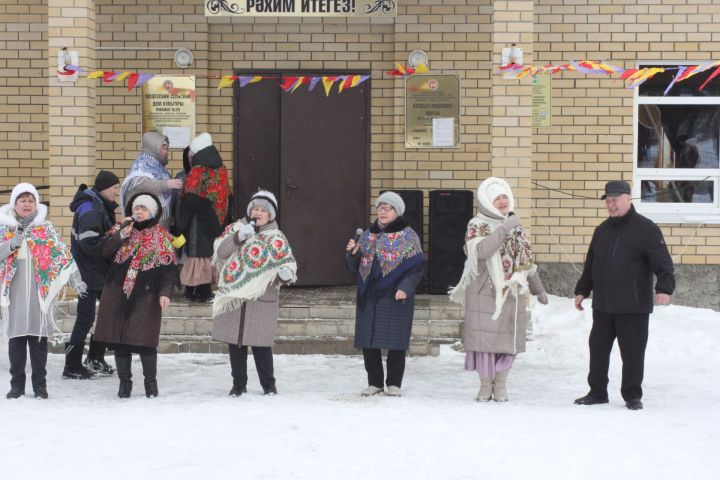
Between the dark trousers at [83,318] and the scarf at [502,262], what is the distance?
9.24ft

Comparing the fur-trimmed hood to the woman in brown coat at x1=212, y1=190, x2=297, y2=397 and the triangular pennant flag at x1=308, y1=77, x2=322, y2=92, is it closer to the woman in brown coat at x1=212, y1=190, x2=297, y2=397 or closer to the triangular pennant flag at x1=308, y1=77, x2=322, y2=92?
the woman in brown coat at x1=212, y1=190, x2=297, y2=397

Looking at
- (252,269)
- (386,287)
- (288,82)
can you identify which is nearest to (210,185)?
(288,82)

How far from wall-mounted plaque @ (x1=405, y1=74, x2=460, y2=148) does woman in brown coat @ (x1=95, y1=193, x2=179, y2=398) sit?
13.6 ft

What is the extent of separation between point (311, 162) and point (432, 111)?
1.31 m

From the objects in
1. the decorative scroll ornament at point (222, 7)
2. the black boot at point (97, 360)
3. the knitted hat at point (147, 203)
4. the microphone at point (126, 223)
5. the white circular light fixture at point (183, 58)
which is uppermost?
the decorative scroll ornament at point (222, 7)

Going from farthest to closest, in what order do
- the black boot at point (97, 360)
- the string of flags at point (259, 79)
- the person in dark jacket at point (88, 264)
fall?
the string of flags at point (259, 79)
the black boot at point (97, 360)
the person in dark jacket at point (88, 264)

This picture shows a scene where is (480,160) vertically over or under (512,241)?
over

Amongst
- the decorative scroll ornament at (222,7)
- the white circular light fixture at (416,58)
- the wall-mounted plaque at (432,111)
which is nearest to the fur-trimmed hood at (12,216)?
the decorative scroll ornament at (222,7)

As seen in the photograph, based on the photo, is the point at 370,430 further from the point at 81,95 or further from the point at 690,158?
the point at 690,158

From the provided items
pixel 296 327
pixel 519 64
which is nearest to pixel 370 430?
pixel 296 327

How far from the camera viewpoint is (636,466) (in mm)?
5910

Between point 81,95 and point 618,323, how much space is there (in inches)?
203

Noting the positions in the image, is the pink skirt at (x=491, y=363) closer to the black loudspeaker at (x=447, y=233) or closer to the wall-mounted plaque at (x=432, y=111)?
the black loudspeaker at (x=447, y=233)

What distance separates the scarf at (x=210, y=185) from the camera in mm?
9766
